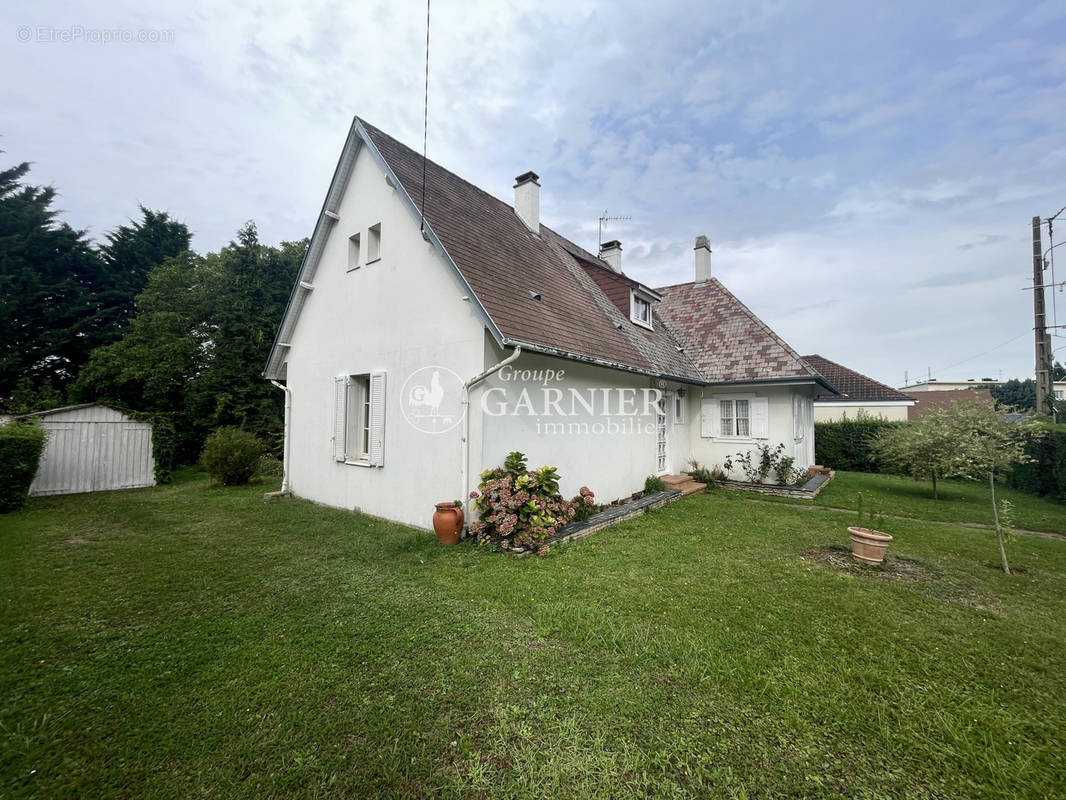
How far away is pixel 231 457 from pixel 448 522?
27.8 ft

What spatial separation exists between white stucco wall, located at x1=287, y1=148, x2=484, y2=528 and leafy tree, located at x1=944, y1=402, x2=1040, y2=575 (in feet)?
32.7

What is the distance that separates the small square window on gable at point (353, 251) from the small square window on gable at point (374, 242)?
496 millimetres

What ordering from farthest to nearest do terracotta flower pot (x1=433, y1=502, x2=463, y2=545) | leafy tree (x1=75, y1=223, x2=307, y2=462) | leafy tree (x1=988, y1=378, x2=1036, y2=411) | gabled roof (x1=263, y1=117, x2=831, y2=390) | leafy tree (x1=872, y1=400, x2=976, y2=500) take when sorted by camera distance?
1. leafy tree (x1=988, y1=378, x2=1036, y2=411)
2. leafy tree (x1=75, y1=223, x2=307, y2=462)
3. leafy tree (x1=872, y1=400, x2=976, y2=500)
4. gabled roof (x1=263, y1=117, x2=831, y2=390)
5. terracotta flower pot (x1=433, y1=502, x2=463, y2=545)

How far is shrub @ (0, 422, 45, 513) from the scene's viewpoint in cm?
784

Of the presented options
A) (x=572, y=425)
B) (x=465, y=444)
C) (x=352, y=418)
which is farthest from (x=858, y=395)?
(x=352, y=418)

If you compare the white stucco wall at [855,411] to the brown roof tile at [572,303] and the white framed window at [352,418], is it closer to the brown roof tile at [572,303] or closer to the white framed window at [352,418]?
the brown roof tile at [572,303]

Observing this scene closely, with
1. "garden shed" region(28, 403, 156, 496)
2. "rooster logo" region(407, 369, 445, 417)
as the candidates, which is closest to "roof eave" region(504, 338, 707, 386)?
"rooster logo" region(407, 369, 445, 417)

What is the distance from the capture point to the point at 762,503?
9.17 metres

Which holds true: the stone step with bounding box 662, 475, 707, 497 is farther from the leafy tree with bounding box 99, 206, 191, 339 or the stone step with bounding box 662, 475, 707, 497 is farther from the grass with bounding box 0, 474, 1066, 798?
the leafy tree with bounding box 99, 206, 191, 339

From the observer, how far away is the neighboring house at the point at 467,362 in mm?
6270

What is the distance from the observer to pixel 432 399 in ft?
21.2

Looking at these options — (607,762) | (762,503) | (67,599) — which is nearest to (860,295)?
(762,503)

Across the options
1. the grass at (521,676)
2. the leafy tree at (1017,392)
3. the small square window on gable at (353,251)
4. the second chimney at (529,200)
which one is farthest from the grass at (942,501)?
the leafy tree at (1017,392)

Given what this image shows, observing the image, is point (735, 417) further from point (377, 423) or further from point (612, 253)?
point (377, 423)
